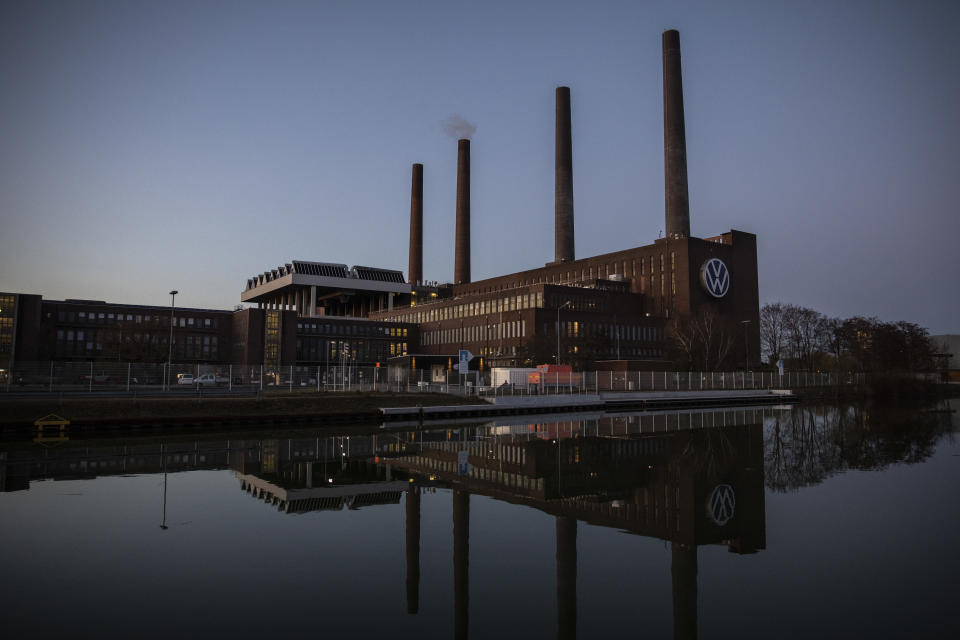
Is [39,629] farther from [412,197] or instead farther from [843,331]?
[412,197]

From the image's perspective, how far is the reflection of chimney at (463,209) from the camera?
132 m

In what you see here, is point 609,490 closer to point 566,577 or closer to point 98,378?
point 566,577

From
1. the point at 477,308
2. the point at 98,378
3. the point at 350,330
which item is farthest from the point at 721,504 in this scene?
the point at 350,330

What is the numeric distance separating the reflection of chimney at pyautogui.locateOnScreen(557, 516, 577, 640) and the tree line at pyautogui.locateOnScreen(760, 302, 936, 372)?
337ft

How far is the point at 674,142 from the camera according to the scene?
102562 millimetres

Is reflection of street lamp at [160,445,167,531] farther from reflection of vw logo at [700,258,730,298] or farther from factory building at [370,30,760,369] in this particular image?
reflection of vw logo at [700,258,730,298]

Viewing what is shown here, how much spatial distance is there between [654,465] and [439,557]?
40.9 ft

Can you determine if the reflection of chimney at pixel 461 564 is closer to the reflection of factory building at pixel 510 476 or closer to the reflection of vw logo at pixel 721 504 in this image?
the reflection of factory building at pixel 510 476

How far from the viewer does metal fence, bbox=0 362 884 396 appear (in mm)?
38969

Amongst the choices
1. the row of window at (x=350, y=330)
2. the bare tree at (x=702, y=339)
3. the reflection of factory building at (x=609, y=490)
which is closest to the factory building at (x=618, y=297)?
the bare tree at (x=702, y=339)

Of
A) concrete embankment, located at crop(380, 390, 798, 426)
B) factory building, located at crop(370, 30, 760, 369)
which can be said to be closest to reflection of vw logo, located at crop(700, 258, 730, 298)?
factory building, located at crop(370, 30, 760, 369)

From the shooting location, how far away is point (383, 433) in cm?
3491

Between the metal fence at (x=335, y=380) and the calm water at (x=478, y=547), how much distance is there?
1777 cm

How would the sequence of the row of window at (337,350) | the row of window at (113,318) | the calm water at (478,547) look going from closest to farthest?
1. the calm water at (478,547)
2. the row of window at (113,318)
3. the row of window at (337,350)
